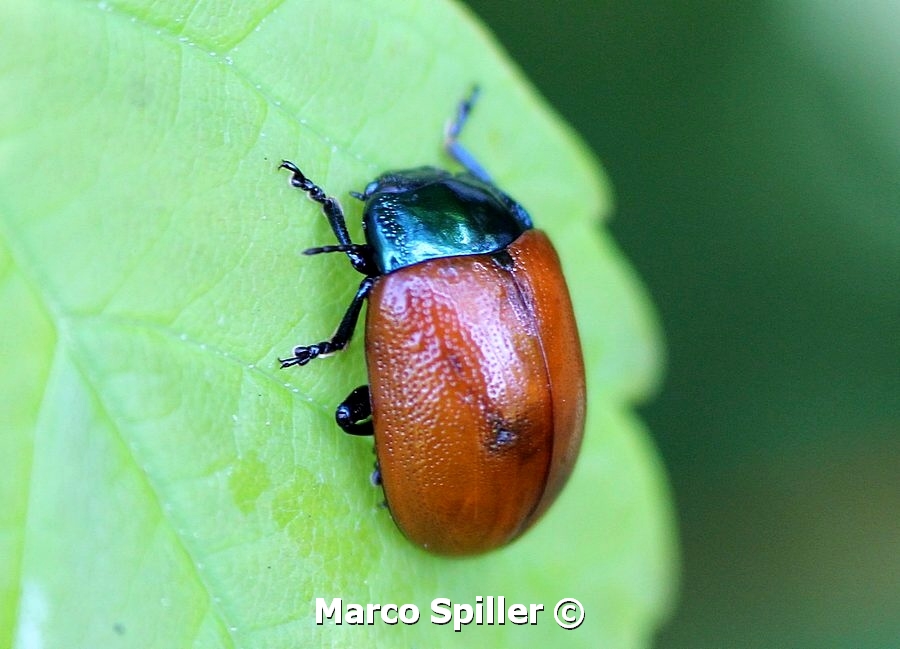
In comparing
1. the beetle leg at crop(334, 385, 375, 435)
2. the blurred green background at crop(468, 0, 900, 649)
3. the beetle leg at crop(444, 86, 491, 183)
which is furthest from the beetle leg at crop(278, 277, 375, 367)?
the blurred green background at crop(468, 0, 900, 649)

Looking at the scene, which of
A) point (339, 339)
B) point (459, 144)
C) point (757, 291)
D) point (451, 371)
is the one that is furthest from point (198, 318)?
point (757, 291)

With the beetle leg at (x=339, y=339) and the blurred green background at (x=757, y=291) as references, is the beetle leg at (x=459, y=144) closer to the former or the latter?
the beetle leg at (x=339, y=339)

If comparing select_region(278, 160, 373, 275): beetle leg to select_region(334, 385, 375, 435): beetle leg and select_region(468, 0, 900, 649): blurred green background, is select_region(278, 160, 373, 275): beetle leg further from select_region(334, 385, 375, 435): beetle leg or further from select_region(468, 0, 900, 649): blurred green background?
select_region(468, 0, 900, 649): blurred green background

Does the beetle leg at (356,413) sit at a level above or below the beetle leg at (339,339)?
below

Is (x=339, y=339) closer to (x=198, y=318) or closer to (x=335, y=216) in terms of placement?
(x=335, y=216)

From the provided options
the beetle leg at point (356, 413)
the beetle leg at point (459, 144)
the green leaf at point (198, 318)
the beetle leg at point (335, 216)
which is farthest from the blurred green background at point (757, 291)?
the beetle leg at point (356, 413)

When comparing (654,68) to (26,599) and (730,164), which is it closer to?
(730,164)
